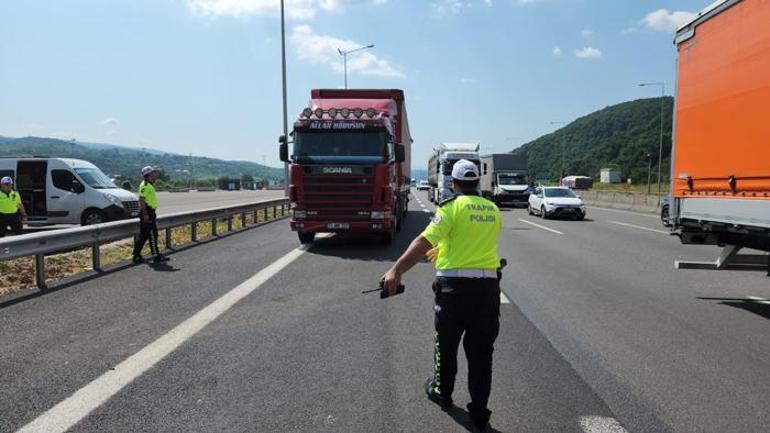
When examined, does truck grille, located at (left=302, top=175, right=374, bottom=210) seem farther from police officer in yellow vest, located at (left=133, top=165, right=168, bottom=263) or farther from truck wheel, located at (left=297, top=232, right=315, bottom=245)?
police officer in yellow vest, located at (left=133, top=165, right=168, bottom=263)

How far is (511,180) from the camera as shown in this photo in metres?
36.3

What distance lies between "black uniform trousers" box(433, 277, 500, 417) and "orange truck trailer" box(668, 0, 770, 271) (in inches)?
149

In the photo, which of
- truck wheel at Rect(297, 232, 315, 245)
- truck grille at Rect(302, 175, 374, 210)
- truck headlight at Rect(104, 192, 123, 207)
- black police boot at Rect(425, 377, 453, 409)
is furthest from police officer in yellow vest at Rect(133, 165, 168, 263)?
black police boot at Rect(425, 377, 453, 409)

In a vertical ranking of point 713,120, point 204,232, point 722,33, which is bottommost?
point 204,232

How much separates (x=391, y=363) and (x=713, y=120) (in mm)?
4873

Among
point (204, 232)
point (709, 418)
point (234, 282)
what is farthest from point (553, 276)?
point (204, 232)

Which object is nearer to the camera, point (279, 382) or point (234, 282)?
point (279, 382)

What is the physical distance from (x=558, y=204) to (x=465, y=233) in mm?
22027

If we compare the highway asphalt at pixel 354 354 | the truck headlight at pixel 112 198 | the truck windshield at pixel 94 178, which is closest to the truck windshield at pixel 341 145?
the highway asphalt at pixel 354 354

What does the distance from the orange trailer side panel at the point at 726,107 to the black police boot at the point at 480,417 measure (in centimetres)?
404

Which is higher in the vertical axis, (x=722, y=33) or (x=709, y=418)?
(x=722, y=33)

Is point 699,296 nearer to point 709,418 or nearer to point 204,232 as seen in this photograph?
point 709,418

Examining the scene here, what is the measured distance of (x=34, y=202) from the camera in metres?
17.9

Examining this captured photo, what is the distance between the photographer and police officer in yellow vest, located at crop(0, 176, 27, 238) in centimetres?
1201
